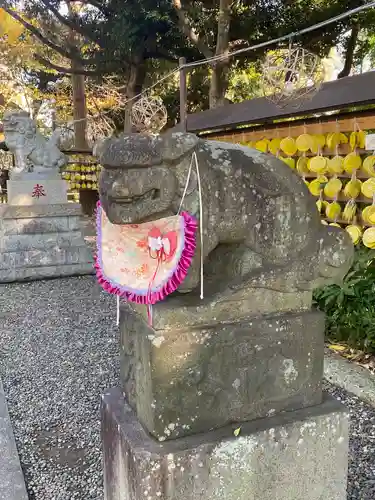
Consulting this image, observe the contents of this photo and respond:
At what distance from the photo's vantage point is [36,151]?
695 centimetres

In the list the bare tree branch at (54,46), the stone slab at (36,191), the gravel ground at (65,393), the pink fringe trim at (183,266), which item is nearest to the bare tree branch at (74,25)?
the bare tree branch at (54,46)

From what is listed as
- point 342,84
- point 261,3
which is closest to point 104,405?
point 342,84

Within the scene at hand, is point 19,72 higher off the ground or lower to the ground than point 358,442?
higher

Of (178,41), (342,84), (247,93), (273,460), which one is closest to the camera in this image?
(273,460)

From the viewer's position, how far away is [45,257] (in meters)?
6.57

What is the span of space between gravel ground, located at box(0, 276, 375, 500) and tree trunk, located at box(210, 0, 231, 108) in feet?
13.1

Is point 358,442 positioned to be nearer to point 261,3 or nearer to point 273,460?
point 273,460

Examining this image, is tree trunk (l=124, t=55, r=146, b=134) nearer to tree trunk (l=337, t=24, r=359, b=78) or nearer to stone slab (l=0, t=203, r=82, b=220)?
stone slab (l=0, t=203, r=82, b=220)

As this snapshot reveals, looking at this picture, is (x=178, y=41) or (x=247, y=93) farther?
(x=247, y=93)

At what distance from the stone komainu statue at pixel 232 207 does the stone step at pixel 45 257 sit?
5.42m

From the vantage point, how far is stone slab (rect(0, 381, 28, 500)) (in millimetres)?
2070

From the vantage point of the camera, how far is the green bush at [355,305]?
340 centimetres

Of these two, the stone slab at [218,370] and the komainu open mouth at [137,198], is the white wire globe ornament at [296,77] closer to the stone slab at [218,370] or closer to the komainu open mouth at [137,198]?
the stone slab at [218,370]

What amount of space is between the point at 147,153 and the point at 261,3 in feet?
26.7
